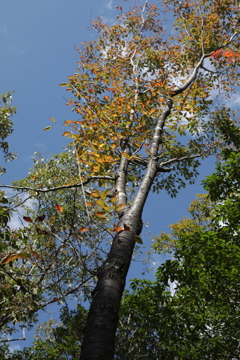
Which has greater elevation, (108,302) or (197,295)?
(197,295)

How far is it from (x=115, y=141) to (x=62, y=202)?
6.82 meters

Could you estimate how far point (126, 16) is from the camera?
436 inches

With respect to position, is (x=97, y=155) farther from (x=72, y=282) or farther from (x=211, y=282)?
(x=72, y=282)

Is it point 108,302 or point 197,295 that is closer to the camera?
point 108,302

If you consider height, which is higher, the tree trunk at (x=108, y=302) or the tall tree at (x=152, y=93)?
the tall tree at (x=152, y=93)

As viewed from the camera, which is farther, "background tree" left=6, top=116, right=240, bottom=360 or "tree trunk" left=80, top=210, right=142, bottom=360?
"background tree" left=6, top=116, right=240, bottom=360

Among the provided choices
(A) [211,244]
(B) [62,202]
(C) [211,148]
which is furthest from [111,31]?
(A) [211,244]

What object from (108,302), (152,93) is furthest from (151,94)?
(108,302)

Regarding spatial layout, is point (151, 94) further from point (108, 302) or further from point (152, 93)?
point (108, 302)

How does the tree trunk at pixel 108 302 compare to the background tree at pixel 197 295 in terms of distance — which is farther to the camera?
the background tree at pixel 197 295

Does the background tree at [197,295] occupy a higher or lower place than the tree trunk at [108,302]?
higher

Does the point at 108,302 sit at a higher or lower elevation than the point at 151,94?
lower

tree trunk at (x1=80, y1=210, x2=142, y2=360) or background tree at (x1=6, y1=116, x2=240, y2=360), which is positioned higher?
background tree at (x1=6, y1=116, x2=240, y2=360)

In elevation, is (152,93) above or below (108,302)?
above
